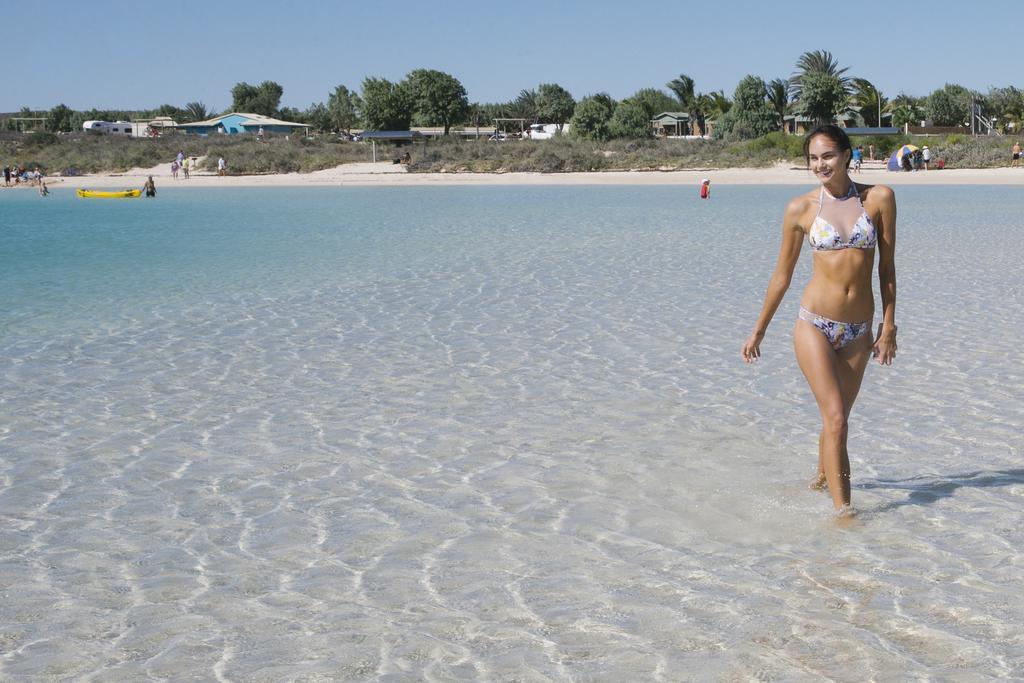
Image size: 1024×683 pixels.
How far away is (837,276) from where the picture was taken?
16.5ft

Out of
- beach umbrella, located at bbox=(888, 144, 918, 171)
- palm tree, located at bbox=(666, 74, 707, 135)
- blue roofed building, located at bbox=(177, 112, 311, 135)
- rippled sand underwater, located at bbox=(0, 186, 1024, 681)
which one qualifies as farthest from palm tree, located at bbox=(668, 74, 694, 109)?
rippled sand underwater, located at bbox=(0, 186, 1024, 681)

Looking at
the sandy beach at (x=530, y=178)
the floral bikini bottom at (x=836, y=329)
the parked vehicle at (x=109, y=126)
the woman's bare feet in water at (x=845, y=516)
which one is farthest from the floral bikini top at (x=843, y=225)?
the parked vehicle at (x=109, y=126)

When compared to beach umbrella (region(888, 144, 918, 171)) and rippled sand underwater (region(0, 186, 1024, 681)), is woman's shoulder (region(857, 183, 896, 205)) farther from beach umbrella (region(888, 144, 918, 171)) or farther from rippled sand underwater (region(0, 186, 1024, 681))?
beach umbrella (region(888, 144, 918, 171))

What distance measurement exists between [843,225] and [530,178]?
167 feet

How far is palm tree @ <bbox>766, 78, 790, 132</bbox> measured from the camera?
8912 cm

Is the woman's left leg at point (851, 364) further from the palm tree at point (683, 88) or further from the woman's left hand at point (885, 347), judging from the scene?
the palm tree at point (683, 88)

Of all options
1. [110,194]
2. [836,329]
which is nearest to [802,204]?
[836,329]

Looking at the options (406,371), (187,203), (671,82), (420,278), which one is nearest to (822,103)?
(671,82)

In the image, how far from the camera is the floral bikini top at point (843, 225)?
195 inches

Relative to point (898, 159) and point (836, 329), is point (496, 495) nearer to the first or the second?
point (836, 329)

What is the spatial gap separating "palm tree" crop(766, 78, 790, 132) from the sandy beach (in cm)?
3266

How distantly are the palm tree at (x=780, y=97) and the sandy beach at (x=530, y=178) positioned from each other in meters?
32.7

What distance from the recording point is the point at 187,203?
1652 inches

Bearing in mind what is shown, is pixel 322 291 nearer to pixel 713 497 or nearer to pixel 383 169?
pixel 713 497
